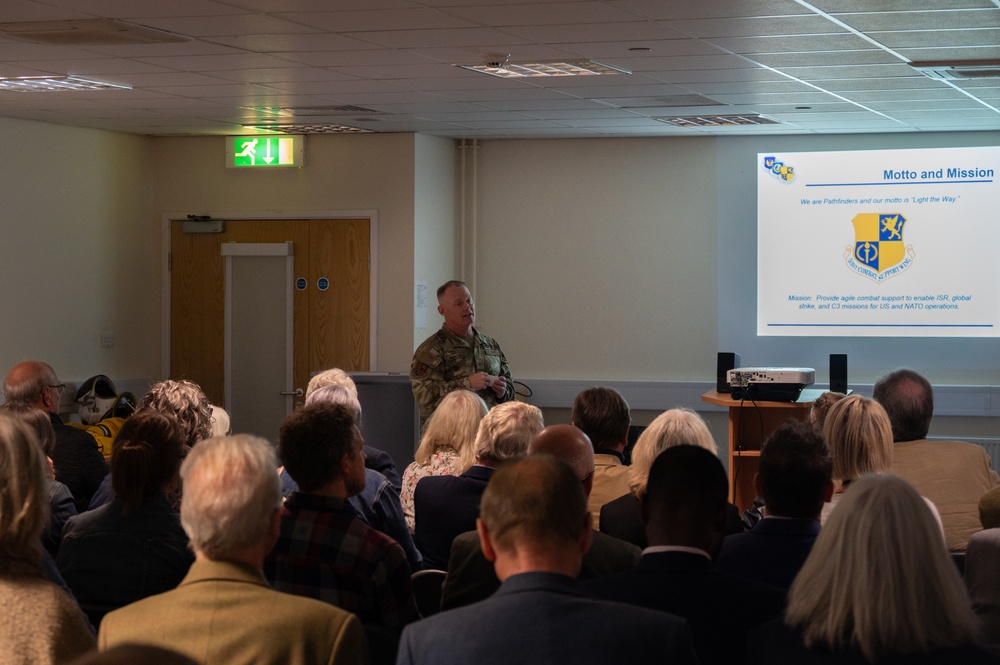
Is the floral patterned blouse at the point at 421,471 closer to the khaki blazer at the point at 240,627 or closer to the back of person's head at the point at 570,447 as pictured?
the back of person's head at the point at 570,447

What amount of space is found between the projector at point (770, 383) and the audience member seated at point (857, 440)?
3.30 meters

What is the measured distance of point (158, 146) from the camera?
31.7 feet

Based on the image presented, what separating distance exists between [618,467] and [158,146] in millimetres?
6744

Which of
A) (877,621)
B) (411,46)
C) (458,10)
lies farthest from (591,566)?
(411,46)

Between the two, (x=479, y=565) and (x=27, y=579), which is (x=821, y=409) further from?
(x=27, y=579)

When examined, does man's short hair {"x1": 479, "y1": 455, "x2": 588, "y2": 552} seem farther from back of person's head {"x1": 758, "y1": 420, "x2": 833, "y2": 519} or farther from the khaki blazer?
back of person's head {"x1": 758, "y1": 420, "x2": 833, "y2": 519}

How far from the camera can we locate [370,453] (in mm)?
4656

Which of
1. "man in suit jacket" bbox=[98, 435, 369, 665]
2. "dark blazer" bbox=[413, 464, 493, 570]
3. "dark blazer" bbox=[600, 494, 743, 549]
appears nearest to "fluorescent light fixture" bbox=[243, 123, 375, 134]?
"dark blazer" bbox=[413, 464, 493, 570]

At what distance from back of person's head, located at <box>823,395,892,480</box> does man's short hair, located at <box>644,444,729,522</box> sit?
1.52m

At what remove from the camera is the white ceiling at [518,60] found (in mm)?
4789

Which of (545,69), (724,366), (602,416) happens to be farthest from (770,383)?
(602,416)

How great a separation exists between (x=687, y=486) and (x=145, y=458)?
5.23ft

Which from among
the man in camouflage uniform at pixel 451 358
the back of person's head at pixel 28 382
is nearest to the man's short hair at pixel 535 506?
the back of person's head at pixel 28 382

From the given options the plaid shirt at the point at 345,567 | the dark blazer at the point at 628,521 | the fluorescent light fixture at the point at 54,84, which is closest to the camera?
the plaid shirt at the point at 345,567
